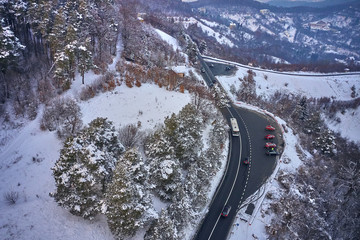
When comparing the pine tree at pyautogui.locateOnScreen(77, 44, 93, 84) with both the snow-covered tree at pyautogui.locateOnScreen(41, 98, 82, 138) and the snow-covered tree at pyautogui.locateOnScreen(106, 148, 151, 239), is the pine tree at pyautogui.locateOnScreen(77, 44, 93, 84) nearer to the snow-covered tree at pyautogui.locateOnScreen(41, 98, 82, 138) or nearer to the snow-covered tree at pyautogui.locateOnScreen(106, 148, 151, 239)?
the snow-covered tree at pyautogui.locateOnScreen(41, 98, 82, 138)

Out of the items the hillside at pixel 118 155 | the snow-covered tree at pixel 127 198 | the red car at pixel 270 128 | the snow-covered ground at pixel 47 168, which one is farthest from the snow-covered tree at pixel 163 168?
the red car at pixel 270 128

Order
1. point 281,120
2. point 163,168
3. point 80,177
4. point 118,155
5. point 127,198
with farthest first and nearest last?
point 281,120 → point 118,155 → point 163,168 → point 80,177 → point 127,198

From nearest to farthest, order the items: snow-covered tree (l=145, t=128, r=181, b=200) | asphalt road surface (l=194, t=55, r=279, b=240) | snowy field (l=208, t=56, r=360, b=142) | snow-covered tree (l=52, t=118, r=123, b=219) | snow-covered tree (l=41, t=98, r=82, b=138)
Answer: snow-covered tree (l=52, t=118, r=123, b=219), snow-covered tree (l=145, t=128, r=181, b=200), asphalt road surface (l=194, t=55, r=279, b=240), snow-covered tree (l=41, t=98, r=82, b=138), snowy field (l=208, t=56, r=360, b=142)

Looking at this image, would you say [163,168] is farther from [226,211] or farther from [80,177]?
[226,211]

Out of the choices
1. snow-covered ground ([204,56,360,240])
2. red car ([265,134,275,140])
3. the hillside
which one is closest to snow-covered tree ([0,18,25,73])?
the hillside

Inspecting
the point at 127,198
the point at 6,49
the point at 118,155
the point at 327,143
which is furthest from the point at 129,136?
the point at 327,143

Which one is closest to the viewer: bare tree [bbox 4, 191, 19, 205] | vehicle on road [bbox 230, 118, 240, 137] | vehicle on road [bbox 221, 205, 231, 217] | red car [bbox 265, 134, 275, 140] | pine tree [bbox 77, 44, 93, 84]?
bare tree [bbox 4, 191, 19, 205]

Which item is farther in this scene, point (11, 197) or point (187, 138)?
point (187, 138)

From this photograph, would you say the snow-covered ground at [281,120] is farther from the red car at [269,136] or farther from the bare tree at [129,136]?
the bare tree at [129,136]

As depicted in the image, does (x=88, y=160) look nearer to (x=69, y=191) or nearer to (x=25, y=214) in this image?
(x=69, y=191)
